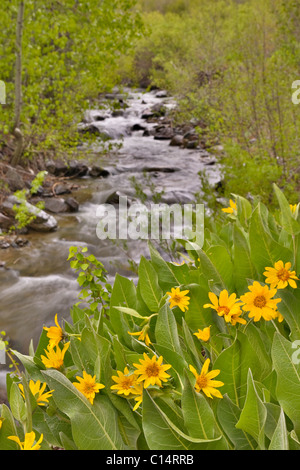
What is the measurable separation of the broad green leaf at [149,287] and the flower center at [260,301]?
366mm

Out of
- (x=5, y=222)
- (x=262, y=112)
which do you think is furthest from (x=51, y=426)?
(x=262, y=112)

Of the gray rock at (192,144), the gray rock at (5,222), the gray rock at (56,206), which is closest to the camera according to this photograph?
the gray rock at (5,222)

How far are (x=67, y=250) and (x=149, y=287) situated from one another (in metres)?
5.14

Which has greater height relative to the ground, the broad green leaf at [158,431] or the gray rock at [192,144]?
the broad green leaf at [158,431]

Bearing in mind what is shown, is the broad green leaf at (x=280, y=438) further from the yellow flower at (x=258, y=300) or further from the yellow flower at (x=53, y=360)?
the yellow flower at (x=53, y=360)

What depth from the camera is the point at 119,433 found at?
33.4 inches

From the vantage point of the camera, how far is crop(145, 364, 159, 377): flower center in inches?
33.2

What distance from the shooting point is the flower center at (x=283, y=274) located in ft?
3.62

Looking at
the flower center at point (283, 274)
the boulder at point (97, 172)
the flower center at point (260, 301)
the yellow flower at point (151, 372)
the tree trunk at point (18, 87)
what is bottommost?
the boulder at point (97, 172)

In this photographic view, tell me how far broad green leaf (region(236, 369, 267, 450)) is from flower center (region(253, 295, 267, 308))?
261 mm

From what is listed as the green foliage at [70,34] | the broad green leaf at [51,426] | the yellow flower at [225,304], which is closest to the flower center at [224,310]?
the yellow flower at [225,304]
